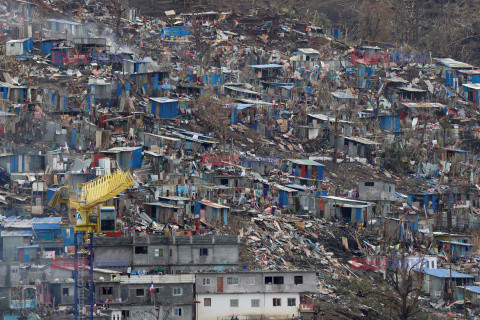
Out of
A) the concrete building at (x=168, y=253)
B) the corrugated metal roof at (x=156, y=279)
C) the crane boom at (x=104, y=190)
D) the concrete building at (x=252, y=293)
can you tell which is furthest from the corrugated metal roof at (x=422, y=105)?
the corrugated metal roof at (x=156, y=279)

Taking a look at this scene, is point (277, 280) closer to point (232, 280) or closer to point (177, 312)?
point (232, 280)

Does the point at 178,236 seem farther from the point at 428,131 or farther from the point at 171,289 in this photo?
the point at 428,131

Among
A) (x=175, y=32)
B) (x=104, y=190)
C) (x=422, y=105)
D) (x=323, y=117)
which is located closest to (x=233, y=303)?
(x=104, y=190)

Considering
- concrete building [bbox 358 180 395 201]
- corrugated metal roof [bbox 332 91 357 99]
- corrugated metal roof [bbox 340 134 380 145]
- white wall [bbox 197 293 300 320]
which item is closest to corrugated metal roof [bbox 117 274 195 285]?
white wall [bbox 197 293 300 320]

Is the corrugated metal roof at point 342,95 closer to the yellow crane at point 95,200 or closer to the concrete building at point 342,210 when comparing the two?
the concrete building at point 342,210

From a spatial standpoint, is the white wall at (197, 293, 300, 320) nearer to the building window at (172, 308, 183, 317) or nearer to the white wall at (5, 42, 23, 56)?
the building window at (172, 308, 183, 317)

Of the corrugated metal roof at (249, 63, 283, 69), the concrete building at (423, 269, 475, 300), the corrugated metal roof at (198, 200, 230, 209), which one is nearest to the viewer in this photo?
the concrete building at (423, 269, 475, 300)

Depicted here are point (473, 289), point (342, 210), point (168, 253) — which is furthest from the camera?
point (342, 210)
